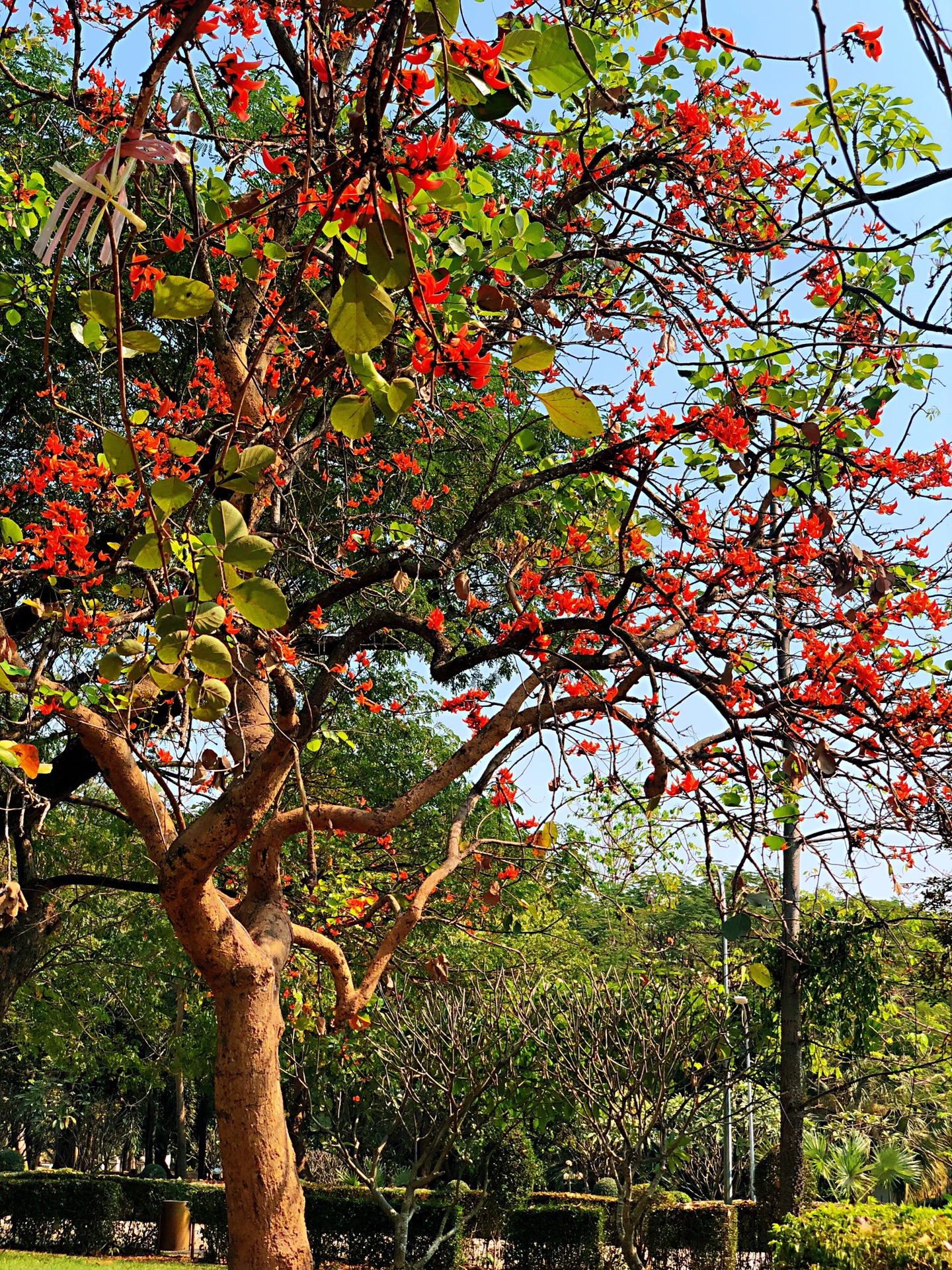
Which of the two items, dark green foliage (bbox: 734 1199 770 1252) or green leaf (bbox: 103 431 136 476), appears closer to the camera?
green leaf (bbox: 103 431 136 476)

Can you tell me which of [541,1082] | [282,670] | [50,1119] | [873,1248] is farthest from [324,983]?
[50,1119]

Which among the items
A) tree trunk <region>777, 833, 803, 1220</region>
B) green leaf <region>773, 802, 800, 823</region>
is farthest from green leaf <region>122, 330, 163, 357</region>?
tree trunk <region>777, 833, 803, 1220</region>

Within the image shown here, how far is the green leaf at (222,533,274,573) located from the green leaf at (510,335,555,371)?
1.07ft

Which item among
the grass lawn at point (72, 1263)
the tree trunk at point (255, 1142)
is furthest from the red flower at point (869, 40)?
the grass lawn at point (72, 1263)

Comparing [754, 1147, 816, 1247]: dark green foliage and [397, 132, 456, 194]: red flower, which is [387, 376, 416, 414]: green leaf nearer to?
[397, 132, 456, 194]: red flower

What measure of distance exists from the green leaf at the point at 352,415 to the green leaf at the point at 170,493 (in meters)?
0.19

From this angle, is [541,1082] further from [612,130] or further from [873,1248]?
[612,130]

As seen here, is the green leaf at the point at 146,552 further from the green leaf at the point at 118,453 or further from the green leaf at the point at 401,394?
the green leaf at the point at 401,394

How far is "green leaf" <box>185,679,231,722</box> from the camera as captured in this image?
1.34 meters

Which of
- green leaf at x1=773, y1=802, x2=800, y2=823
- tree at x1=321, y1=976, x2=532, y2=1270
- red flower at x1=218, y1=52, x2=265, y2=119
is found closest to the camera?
red flower at x1=218, y1=52, x2=265, y2=119

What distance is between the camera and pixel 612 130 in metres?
4.51

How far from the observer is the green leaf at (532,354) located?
1062 mm

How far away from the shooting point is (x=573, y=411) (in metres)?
1.04

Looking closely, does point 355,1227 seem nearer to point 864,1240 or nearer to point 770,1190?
point 770,1190
